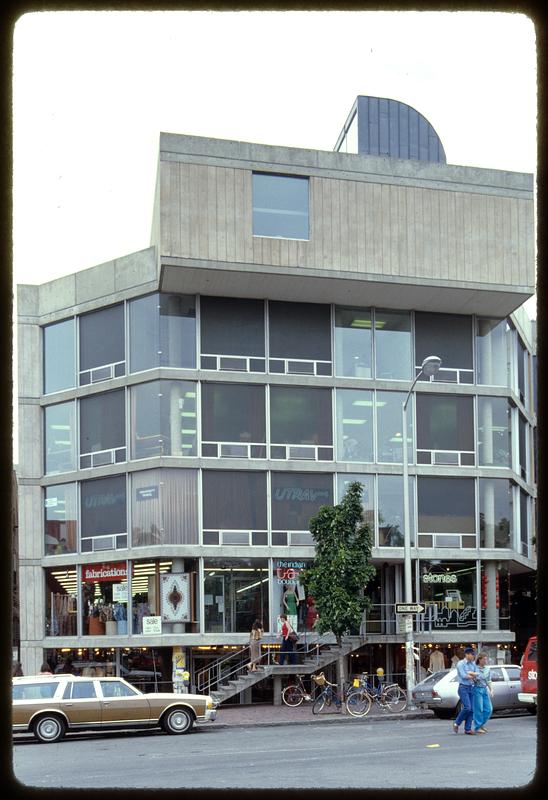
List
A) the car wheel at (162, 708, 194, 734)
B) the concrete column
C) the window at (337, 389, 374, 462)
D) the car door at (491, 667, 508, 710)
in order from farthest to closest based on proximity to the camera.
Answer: the window at (337, 389, 374, 462) < the concrete column < the car door at (491, 667, 508, 710) < the car wheel at (162, 708, 194, 734)

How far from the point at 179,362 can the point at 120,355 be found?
2.46 m

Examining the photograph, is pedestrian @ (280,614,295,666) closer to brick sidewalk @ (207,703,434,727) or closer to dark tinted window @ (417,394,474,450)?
brick sidewalk @ (207,703,434,727)

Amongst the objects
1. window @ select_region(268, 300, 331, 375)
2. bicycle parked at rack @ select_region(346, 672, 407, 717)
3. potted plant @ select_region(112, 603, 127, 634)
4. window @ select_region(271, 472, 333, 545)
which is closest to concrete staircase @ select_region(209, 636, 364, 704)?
bicycle parked at rack @ select_region(346, 672, 407, 717)

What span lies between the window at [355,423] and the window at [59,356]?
9.46 meters

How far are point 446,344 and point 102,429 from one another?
12482 mm

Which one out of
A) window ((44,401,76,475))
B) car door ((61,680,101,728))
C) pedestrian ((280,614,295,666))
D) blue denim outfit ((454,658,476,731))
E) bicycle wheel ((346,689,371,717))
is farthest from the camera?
window ((44,401,76,475))

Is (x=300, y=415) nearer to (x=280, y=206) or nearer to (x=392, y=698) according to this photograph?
(x=280, y=206)

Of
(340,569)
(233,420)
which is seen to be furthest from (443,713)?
(233,420)

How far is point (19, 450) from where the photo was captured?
4028cm

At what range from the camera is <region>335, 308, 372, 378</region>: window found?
38094 mm

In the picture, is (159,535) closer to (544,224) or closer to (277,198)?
(277,198)

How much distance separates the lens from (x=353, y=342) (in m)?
38.4

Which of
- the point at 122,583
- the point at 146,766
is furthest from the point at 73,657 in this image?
the point at 146,766

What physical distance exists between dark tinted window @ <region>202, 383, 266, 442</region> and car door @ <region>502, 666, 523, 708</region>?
40.0 feet
